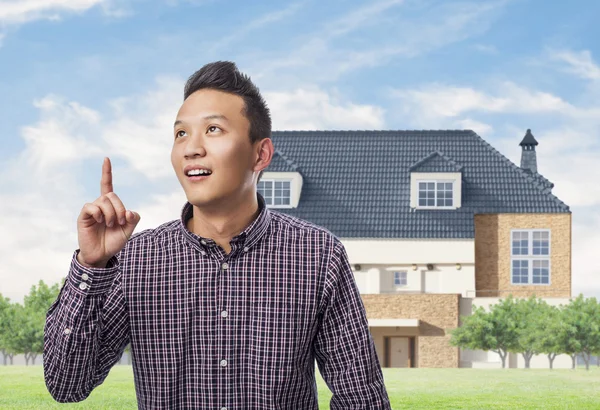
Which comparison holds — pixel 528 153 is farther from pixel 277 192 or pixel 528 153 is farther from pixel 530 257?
pixel 277 192

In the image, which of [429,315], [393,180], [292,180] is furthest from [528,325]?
[292,180]

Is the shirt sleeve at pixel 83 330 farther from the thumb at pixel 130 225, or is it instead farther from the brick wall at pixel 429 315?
the brick wall at pixel 429 315

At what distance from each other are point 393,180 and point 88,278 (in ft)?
89.9

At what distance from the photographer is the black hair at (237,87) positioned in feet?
8.48

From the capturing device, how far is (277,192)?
96.7 ft

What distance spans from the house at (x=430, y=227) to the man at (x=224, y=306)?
23.9m

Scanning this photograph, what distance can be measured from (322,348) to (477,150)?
28.5 metres

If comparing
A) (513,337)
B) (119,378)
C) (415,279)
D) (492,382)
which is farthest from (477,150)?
(119,378)

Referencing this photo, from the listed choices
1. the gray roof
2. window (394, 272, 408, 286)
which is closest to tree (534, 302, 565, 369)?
the gray roof

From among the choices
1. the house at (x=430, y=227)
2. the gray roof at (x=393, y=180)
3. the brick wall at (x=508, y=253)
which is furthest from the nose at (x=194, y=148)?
the brick wall at (x=508, y=253)

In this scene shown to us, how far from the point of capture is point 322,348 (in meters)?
2.62

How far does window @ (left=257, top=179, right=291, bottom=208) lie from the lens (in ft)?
96.5

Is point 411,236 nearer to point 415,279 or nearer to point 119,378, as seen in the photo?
point 415,279

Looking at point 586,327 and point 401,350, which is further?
point 401,350
